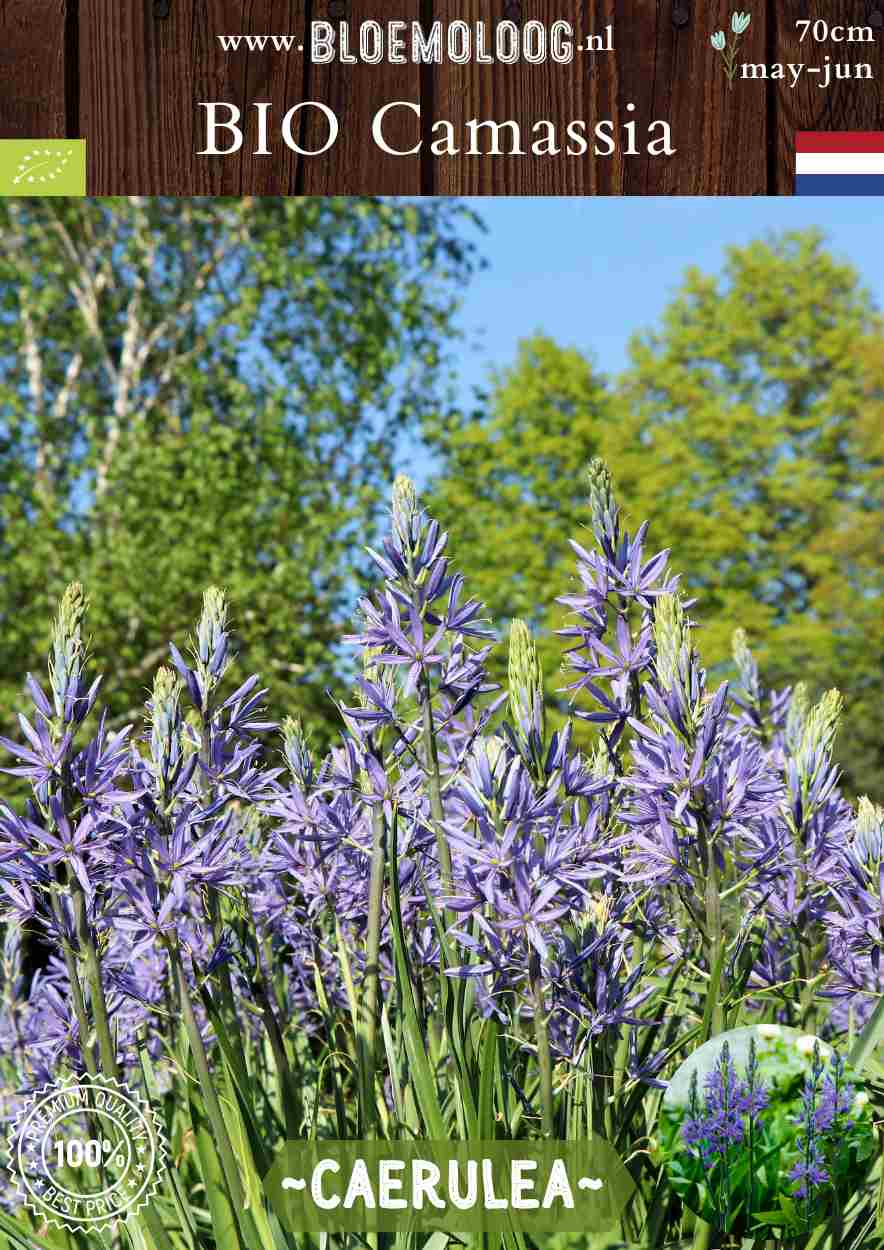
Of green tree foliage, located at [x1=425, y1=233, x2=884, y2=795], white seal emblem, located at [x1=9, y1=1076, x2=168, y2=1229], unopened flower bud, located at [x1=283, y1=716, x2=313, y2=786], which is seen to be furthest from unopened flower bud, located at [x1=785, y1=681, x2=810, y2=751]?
green tree foliage, located at [x1=425, y1=233, x2=884, y2=795]

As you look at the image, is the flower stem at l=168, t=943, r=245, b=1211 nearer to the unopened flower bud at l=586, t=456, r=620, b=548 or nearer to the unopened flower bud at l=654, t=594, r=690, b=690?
the unopened flower bud at l=654, t=594, r=690, b=690

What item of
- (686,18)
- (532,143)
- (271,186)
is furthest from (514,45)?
(271,186)

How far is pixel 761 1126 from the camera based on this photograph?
1.48m

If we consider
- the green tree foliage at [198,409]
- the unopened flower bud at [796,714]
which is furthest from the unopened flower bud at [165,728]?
the green tree foliage at [198,409]

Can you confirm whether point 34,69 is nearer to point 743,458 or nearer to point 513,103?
point 513,103

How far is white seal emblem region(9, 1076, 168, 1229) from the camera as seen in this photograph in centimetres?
169

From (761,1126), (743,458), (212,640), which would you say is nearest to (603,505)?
(212,640)

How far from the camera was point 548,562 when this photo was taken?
16.4 metres

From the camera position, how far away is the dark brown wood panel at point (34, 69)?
8.30 ft

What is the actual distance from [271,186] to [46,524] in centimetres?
945

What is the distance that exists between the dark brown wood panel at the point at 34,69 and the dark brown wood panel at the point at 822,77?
152cm

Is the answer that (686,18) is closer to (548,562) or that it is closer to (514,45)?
(514,45)

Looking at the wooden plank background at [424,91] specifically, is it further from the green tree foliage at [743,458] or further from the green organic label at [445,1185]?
the green tree foliage at [743,458]

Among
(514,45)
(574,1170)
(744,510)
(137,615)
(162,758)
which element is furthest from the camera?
(744,510)
